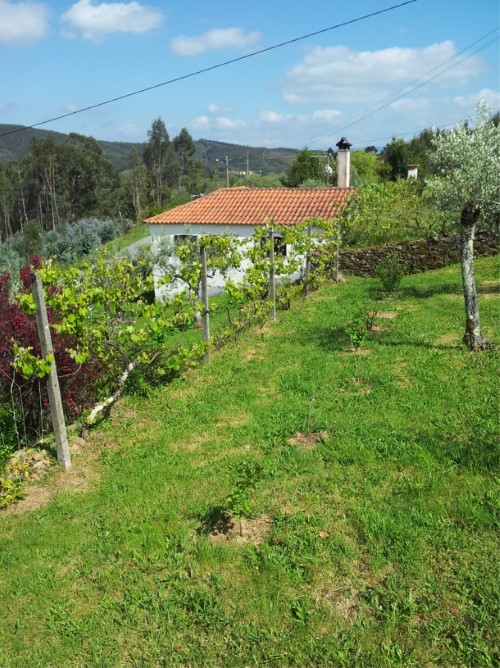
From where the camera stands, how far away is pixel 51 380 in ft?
16.3

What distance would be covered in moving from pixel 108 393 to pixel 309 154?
41489mm

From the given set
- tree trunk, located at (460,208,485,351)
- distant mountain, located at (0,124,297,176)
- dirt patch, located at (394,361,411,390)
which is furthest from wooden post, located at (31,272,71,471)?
distant mountain, located at (0,124,297,176)

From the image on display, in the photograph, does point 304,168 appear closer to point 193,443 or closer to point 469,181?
point 469,181

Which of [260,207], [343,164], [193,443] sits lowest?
[193,443]

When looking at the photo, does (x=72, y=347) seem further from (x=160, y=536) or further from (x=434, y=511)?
(x=434, y=511)

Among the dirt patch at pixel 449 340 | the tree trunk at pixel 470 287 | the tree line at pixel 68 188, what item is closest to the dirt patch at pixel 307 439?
the tree trunk at pixel 470 287

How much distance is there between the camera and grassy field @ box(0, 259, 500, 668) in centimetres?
293

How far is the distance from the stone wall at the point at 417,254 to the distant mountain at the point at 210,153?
108155mm

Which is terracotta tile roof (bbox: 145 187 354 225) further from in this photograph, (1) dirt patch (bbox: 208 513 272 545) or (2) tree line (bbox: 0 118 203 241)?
(2) tree line (bbox: 0 118 203 241)

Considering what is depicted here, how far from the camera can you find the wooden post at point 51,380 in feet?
15.9

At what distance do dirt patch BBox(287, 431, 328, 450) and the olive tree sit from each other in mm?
3219

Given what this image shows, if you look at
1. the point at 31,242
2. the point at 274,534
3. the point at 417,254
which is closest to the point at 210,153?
the point at 31,242

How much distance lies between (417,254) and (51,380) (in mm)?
12916

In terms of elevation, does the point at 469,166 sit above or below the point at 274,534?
above
